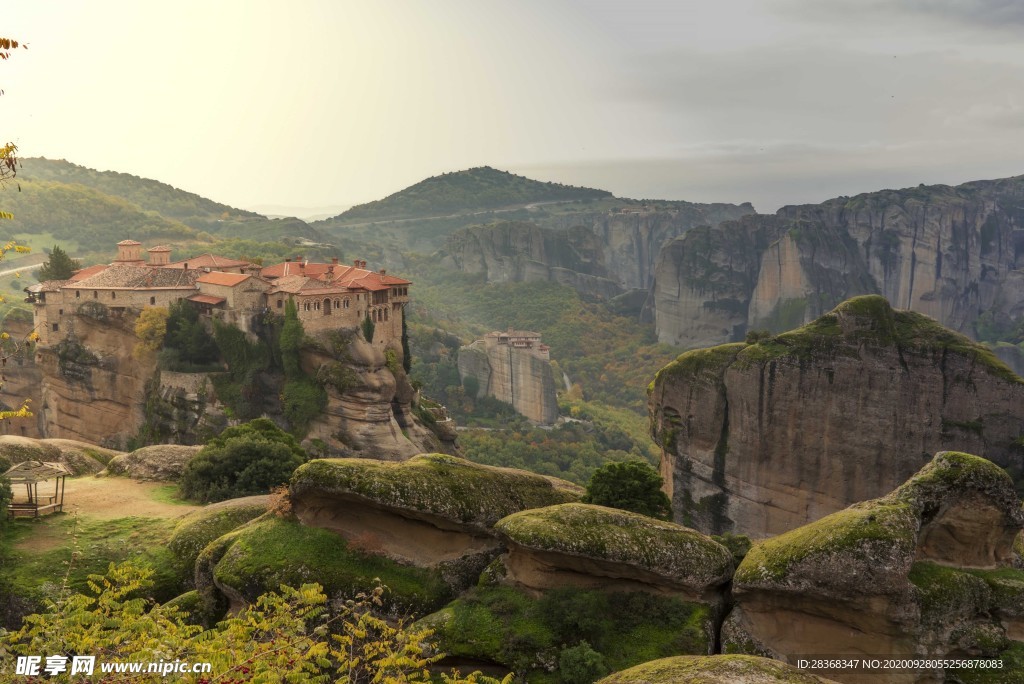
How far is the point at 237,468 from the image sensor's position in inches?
1181

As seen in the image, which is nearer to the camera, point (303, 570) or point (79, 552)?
point (303, 570)

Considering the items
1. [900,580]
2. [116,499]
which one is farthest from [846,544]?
[116,499]

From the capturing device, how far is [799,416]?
4566 cm

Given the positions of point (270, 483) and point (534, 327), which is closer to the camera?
point (270, 483)

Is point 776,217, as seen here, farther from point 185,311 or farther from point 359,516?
point 359,516

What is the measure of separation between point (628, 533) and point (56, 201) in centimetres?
12697

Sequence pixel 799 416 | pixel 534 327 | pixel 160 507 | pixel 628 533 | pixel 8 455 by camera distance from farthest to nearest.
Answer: pixel 534 327
pixel 799 416
pixel 8 455
pixel 160 507
pixel 628 533

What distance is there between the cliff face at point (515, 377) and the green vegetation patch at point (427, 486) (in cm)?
6562

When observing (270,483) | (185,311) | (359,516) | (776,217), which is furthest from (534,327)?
(359,516)

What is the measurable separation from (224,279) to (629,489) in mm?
32435

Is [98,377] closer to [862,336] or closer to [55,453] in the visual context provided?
[55,453]

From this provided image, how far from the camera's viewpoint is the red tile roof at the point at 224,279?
49.2m

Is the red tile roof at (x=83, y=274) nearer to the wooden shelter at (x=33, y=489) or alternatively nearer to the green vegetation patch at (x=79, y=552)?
the wooden shelter at (x=33, y=489)

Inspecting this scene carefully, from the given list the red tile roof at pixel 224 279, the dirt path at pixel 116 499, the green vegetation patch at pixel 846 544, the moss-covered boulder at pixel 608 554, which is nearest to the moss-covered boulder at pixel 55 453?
the dirt path at pixel 116 499
